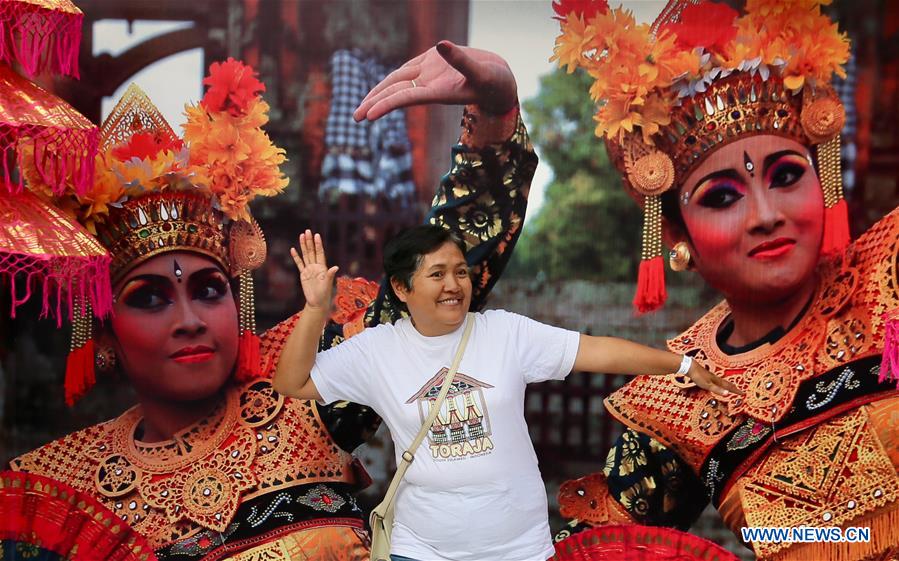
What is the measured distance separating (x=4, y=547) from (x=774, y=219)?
9.48 ft

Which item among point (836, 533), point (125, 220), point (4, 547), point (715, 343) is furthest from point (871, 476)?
point (4, 547)

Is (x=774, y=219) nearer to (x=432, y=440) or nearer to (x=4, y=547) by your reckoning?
(x=432, y=440)

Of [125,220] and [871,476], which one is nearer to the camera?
[871,476]

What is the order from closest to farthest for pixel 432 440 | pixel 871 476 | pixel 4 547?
pixel 432 440 < pixel 871 476 < pixel 4 547

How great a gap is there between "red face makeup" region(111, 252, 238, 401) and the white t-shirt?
0.79 meters

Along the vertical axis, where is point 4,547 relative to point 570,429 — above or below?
below

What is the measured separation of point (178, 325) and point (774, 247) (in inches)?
82.5

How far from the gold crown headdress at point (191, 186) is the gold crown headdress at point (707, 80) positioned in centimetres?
121

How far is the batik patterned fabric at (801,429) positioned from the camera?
11.7 ft

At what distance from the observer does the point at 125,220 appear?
3889 millimetres

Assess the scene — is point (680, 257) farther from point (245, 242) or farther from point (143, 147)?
point (143, 147)

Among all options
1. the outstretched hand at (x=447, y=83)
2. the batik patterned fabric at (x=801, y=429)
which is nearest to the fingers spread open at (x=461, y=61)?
the outstretched hand at (x=447, y=83)

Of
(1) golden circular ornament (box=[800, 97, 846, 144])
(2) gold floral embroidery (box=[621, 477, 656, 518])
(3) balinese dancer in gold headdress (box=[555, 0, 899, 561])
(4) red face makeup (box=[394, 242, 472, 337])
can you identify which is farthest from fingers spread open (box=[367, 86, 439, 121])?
(2) gold floral embroidery (box=[621, 477, 656, 518])

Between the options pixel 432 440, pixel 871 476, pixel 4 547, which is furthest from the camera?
pixel 4 547
